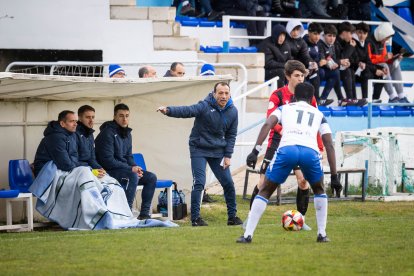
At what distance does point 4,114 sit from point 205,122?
121 inches

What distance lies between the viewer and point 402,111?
2516 cm

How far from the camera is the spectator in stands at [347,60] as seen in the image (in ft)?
80.6

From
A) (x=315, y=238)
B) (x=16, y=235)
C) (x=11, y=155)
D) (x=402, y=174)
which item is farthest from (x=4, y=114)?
(x=402, y=174)

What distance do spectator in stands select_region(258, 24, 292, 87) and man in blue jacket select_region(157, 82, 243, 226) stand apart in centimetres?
738

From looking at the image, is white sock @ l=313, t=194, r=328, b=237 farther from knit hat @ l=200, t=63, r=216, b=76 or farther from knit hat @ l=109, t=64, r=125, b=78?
knit hat @ l=200, t=63, r=216, b=76

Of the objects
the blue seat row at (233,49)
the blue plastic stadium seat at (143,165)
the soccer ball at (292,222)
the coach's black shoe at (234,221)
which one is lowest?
the coach's black shoe at (234,221)

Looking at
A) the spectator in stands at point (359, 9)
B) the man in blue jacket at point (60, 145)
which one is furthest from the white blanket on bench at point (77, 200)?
the spectator in stands at point (359, 9)

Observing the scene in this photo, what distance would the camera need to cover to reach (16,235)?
14.8 meters

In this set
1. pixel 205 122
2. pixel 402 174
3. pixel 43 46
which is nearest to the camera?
pixel 205 122

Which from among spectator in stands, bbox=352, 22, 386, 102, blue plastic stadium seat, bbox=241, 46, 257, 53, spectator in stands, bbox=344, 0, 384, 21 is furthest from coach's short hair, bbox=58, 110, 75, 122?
spectator in stands, bbox=344, 0, 384, 21

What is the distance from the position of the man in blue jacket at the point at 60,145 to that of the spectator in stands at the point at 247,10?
9.64 meters

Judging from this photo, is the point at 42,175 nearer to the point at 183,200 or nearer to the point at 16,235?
the point at 16,235

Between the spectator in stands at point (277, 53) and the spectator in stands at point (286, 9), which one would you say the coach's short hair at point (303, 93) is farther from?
the spectator in stands at point (286, 9)

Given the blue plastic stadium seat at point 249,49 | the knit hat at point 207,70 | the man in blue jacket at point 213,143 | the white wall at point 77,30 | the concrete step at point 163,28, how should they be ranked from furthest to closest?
the blue plastic stadium seat at point 249,49 → the concrete step at point 163,28 → the white wall at point 77,30 → the knit hat at point 207,70 → the man in blue jacket at point 213,143
